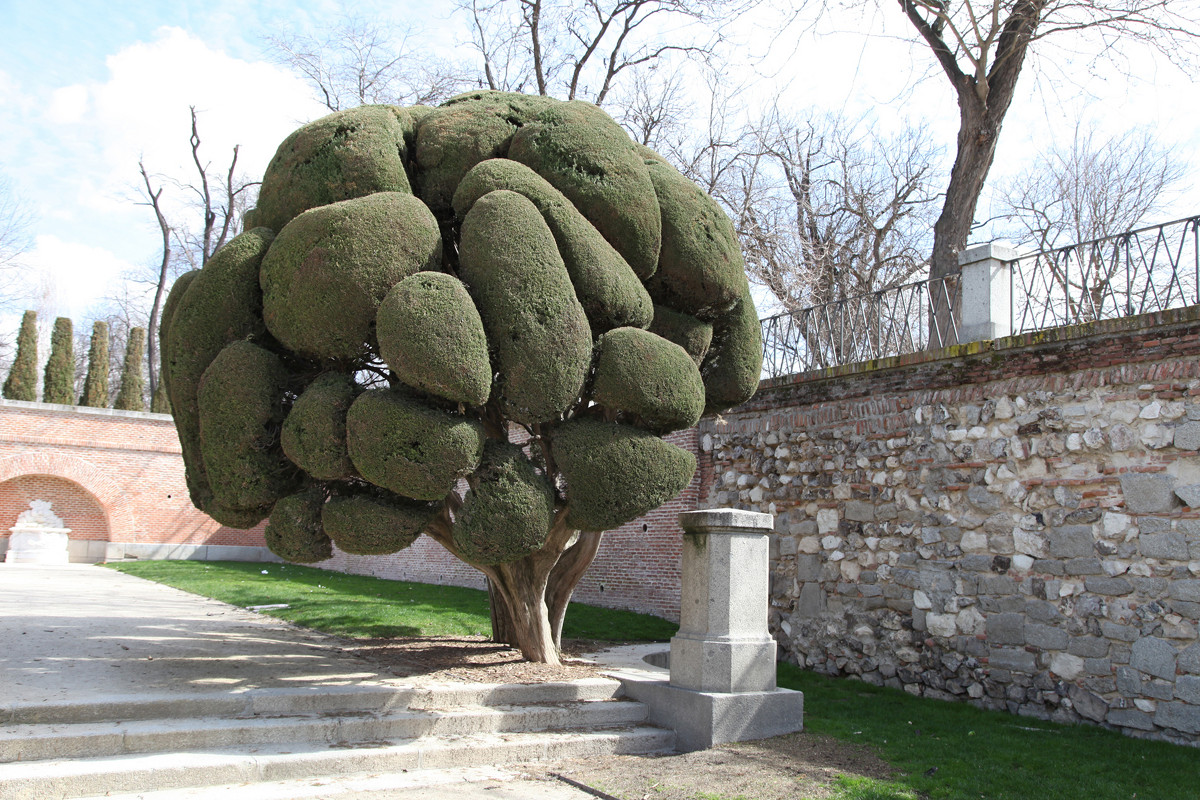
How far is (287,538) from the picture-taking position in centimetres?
566

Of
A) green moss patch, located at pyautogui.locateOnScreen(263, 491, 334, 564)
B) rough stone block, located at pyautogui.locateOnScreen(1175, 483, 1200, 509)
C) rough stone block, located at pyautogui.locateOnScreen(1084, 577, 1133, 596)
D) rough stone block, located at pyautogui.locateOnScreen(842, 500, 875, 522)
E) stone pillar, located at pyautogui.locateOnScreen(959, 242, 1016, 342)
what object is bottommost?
rough stone block, located at pyautogui.locateOnScreen(1084, 577, 1133, 596)

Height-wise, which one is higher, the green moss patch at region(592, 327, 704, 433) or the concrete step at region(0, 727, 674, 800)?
the green moss patch at region(592, 327, 704, 433)

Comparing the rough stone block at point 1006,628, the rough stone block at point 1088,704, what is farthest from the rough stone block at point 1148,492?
the rough stone block at point 1088,704

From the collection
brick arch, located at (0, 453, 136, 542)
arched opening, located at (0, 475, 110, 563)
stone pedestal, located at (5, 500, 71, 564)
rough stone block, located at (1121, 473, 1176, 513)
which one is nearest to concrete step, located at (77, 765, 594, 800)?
rough stone block, located at (1121, 473, 1176, 513)

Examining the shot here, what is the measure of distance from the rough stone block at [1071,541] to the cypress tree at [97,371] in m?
24.0

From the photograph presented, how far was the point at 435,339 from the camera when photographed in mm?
5258

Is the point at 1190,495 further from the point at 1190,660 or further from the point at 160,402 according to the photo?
the point at 160,402

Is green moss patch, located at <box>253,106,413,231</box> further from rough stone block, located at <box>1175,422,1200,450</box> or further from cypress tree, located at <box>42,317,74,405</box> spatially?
cypress tree, located at <box>42,317,74,405</box>

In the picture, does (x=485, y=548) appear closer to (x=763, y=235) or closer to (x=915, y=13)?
(x=915, y=13)

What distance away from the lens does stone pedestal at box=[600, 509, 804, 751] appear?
5895 millimetres

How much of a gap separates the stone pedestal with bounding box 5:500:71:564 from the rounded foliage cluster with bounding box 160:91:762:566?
16.4m

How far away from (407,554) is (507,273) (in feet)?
42.6

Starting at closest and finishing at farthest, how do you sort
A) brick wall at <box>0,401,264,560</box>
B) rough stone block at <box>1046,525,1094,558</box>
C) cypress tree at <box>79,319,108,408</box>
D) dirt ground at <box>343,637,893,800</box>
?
dirt ground at <box>343,637,893,800</box> < rough stone block at <box>1046,525,1094,558</box> < brick wall at <box>0,401,264,560</box> < cypress tree at <box>79,319,108,408</box>

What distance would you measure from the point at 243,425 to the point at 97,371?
21.3 meters
